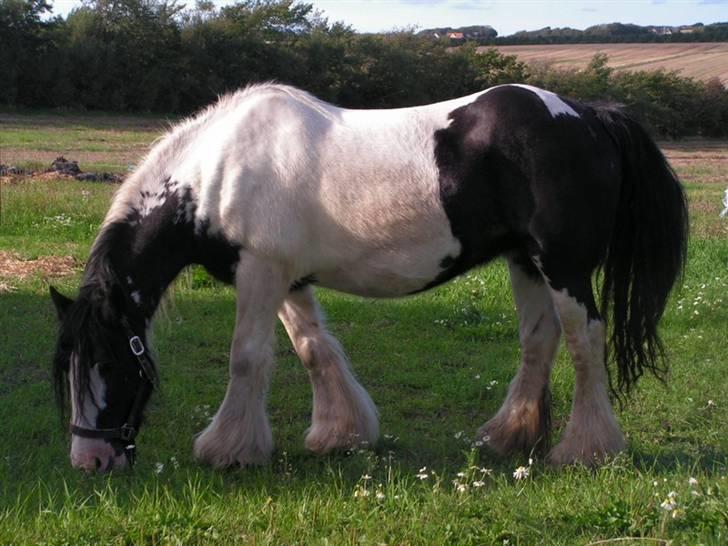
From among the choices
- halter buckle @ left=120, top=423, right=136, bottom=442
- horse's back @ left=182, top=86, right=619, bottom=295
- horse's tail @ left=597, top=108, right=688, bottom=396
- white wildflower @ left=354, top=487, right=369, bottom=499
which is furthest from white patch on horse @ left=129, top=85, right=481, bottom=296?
white wildflower @ left=354, top=487, right=369, bottom=499

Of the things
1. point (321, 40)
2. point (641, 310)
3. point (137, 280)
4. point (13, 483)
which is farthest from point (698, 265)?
point (321, 40)

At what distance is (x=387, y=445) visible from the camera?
574cm

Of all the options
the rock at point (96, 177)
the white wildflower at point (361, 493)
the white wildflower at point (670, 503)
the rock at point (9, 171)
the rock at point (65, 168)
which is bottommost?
the rock at point (96, 177)

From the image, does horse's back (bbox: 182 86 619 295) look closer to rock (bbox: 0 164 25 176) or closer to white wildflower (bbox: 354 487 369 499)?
white wildflower (bbox: 354 487 369 499)

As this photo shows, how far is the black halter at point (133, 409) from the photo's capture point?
4969 mm

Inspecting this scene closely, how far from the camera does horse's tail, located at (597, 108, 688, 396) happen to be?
5.33 meters

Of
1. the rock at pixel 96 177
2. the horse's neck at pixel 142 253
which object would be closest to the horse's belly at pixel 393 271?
the horse's neck at pixel 142 253

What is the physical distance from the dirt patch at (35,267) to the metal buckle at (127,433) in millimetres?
4698

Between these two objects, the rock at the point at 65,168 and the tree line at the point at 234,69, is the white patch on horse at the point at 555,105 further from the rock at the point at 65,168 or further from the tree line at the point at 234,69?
the tree line at the point at 234,69

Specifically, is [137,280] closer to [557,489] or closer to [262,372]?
[262,372]

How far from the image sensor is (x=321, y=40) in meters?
48.0

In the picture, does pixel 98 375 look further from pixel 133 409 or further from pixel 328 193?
pixel 328 193

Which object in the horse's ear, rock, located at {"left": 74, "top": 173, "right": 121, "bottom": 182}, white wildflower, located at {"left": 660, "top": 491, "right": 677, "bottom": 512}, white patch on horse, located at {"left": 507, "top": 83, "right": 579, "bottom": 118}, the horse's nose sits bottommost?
rock, located at {"left": 74, "top": 173, "right": 121, "bottom": 182}

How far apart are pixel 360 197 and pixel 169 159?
43.5 inches
